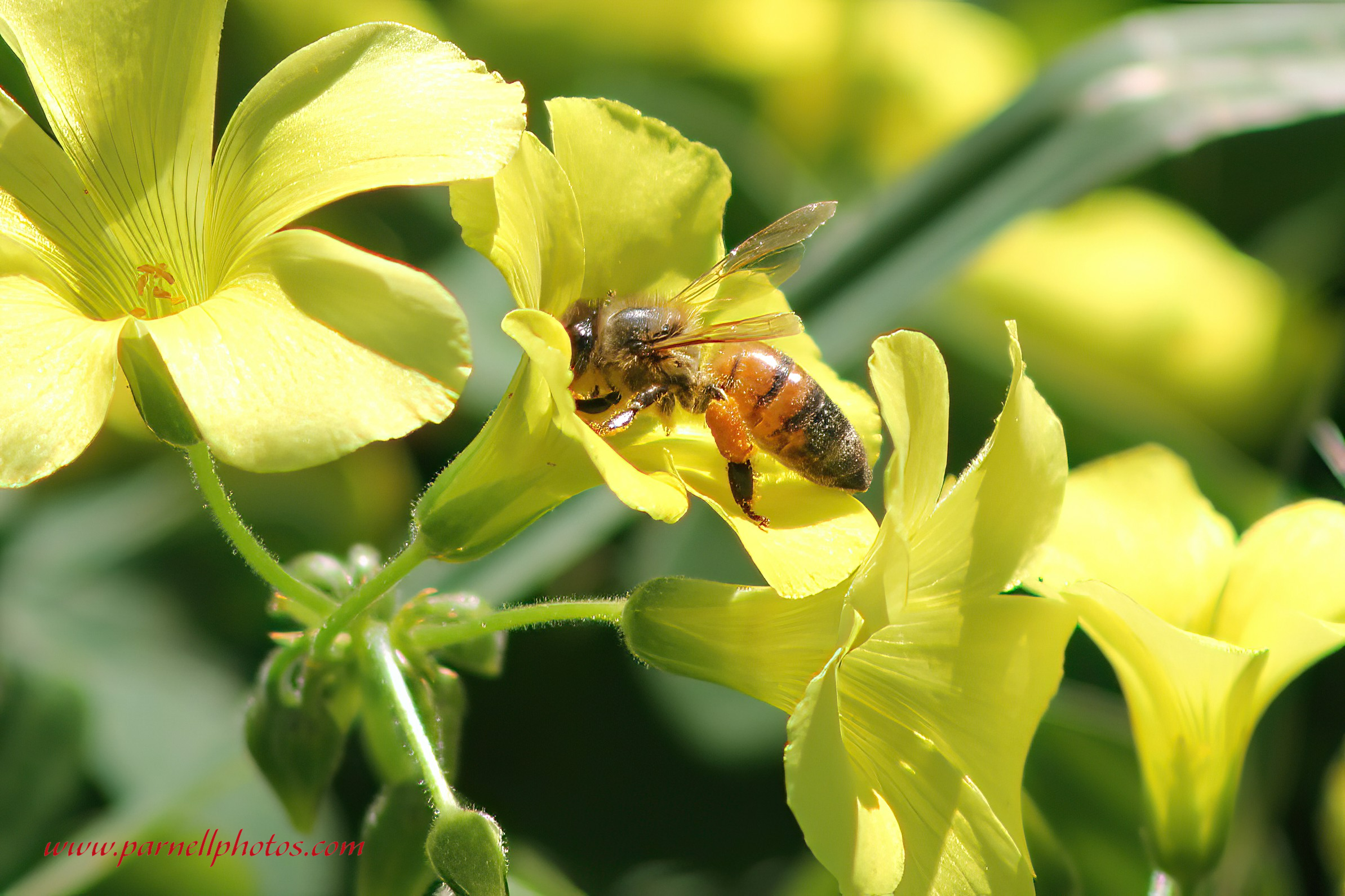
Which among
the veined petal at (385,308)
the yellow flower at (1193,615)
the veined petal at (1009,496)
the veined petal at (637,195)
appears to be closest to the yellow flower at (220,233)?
the veined petal at (385,308)

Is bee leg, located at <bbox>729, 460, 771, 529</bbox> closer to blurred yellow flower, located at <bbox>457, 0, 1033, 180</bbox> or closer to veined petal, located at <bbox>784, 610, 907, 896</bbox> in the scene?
veined petal, located at <bbox>784, 610, 907, 896</bbox>

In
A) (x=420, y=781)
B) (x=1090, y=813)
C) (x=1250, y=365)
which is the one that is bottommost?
(x=1090, y=813)

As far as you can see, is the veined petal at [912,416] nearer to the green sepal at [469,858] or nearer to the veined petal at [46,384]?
the green sepal at [469,858]

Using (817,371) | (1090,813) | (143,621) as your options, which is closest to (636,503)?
(817,371)

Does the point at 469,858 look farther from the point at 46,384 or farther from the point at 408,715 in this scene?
the point at 46,384

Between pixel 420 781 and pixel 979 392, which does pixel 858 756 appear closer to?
pixel 420 781
